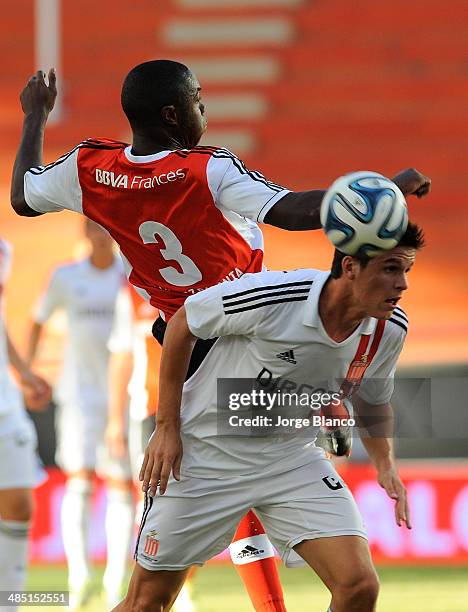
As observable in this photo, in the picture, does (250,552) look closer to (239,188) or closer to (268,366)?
(268,366)

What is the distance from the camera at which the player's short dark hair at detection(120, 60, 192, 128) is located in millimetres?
4309

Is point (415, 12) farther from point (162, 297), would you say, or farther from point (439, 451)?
point (162, 297)

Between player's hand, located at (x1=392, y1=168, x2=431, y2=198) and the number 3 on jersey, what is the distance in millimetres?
768

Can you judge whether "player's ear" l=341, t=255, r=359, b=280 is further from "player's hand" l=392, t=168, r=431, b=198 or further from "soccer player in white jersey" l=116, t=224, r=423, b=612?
"player's hand" l=392, t=168, r=431, b=198

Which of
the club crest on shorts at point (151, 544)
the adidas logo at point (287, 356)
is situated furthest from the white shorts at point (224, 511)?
the adidas logo at point (287, 356)

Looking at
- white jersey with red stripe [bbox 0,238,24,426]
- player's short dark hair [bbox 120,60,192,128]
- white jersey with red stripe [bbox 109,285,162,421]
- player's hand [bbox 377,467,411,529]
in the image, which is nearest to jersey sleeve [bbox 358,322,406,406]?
player's hand [bbox 377,467,411,529]

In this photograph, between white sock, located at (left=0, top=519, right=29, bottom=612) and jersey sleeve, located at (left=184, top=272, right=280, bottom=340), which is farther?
white sock, located at (left=0, top=519, right=29, bottom=612)

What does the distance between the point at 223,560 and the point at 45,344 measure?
12.9 feet

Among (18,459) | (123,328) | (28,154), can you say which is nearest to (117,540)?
(123,328)

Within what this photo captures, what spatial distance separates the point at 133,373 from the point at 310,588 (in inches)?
67.1

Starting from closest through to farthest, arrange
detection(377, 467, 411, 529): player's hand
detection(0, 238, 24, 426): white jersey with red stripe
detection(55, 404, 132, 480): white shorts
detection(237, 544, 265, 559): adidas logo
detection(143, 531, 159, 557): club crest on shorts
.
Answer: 1. detection(143, 531, 159, 557): club crest on shorts
2. detection(377, 467, 411, 529): player's hand
3. detection(237, 544, 265, 559): adidas logo
4. detection(0, 238, 24, 426): white jersey with red stripe
5. detection(55, 404, 132, 480): white shorts

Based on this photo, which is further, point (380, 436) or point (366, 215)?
point (380, 436)

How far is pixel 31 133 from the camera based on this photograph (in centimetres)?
469

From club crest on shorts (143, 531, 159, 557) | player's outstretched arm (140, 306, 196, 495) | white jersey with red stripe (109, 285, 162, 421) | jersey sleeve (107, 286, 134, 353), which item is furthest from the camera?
jersey sleeve (107, 286, 134, 353)
